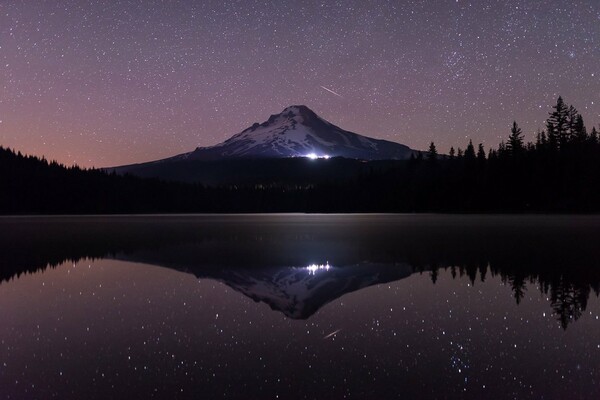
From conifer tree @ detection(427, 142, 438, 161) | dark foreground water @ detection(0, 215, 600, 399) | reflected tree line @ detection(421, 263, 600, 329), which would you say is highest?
conifer tree @ detection(427, 142, 438, 161)

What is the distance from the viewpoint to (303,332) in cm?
1210

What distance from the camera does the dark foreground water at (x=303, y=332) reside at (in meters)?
8.43

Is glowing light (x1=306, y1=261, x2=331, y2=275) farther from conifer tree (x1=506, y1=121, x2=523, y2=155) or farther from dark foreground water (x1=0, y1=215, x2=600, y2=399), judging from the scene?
conifer tree (x1=506, y1=121, x2=523, y2=155)

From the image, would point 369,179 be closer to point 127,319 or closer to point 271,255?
point 271,255

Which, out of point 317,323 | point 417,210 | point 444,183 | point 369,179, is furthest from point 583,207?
point 317,323

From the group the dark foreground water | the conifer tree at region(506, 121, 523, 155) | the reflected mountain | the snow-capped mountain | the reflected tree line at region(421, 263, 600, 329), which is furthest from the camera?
the conifer tree at region(506, 121, 523, 155)

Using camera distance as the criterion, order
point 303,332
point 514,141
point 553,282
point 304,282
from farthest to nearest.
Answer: point 514,141 → point 304,282 → point 553,282 → point 303,332

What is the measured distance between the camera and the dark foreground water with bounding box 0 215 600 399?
8.43m

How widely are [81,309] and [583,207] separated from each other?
11307 cm

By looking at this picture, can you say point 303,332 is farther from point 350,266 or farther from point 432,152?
point 432,152

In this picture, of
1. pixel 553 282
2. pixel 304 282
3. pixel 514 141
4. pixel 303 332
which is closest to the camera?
pixel 303 332

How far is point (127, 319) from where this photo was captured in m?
13.5

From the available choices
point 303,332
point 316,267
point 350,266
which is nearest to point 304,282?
point 316,267

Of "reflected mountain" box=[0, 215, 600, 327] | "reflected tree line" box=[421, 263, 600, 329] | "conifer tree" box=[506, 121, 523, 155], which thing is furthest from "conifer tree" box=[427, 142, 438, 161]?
"reflected tree line" box=[421, 263, 600, 329]
